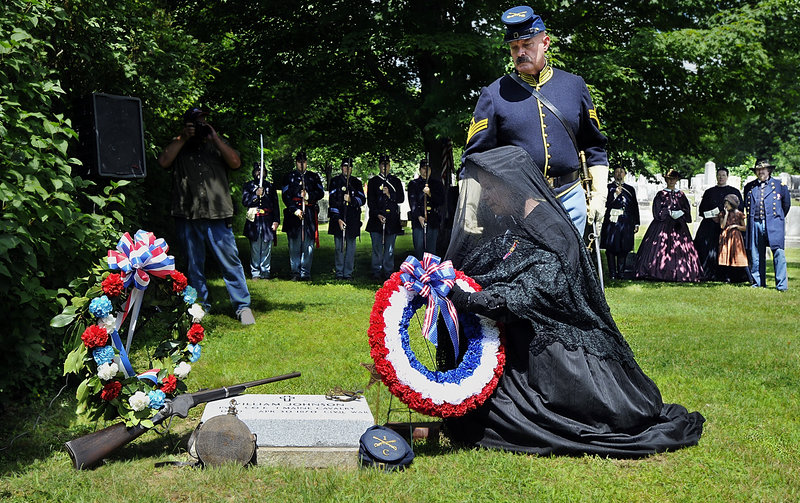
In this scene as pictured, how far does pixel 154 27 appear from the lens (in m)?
7.73

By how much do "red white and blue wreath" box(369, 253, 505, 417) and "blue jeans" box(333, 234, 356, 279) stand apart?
37.2 feet

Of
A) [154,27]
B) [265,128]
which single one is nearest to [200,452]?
[154,27]

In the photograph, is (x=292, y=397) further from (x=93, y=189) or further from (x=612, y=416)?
(x=93, y=189)

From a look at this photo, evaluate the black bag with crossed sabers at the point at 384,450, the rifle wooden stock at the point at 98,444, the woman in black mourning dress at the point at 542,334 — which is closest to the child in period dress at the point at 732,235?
the woman in black mourning dress at the point at 542,334

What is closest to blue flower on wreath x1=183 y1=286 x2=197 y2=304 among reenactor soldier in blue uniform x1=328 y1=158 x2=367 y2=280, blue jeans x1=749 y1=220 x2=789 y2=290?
reenactor soldier in blue uniform x1=328 y1=158 x2=367 y2=280

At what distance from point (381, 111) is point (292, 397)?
11.1m

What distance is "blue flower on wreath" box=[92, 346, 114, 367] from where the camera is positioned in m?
4.33

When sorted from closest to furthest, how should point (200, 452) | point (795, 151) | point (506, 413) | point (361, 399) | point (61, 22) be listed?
point (200, 452), point (506, 413), point (361, 399), point (61, 22), point (795, 151)

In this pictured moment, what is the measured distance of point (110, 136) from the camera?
6133 mm

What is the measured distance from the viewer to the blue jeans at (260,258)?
1552cm

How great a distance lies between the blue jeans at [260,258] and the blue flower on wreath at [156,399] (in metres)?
11.1

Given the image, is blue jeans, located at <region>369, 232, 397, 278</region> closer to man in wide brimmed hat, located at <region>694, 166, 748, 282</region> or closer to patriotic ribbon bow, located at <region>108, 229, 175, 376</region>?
man in wide brimmed hat, located at <region>694, 166, 748, 282</region>

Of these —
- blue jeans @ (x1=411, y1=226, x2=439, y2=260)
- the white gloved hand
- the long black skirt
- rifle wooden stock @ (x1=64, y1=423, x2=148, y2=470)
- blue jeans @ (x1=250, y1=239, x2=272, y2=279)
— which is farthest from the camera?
blue jeans @ (x1=411, y1=226, x2=439, y2=260)

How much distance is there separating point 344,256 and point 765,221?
805 centimetres
